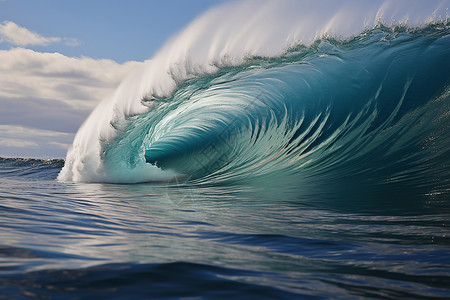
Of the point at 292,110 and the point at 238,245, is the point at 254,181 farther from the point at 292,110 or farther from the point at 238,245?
the point at 238,245

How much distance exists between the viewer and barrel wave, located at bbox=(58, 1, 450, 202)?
8531 mm

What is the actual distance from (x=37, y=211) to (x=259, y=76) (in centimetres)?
688

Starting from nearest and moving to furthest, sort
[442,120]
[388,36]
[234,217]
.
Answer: [234,217] < [442,120] < [388,36]

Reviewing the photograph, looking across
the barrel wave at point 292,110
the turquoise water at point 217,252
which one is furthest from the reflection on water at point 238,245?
the barrel wave at point 292,110

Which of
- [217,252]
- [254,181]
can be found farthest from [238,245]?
[254,181]

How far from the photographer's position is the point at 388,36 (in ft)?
30.8

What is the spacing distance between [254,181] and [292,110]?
2298 millimetres

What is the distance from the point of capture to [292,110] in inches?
403

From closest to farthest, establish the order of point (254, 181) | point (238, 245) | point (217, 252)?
point (217, 252) → point (238, 245) → point (254, 181)

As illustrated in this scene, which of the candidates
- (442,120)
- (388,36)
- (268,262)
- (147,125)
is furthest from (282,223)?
(147,125)

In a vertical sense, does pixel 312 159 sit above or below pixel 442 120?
below

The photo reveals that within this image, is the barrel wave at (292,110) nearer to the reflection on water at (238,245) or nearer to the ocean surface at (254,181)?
the ocean surface at (254,181)

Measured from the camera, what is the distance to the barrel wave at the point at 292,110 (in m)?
8.53

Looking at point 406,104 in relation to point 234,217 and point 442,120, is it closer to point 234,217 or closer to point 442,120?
point 442,120
